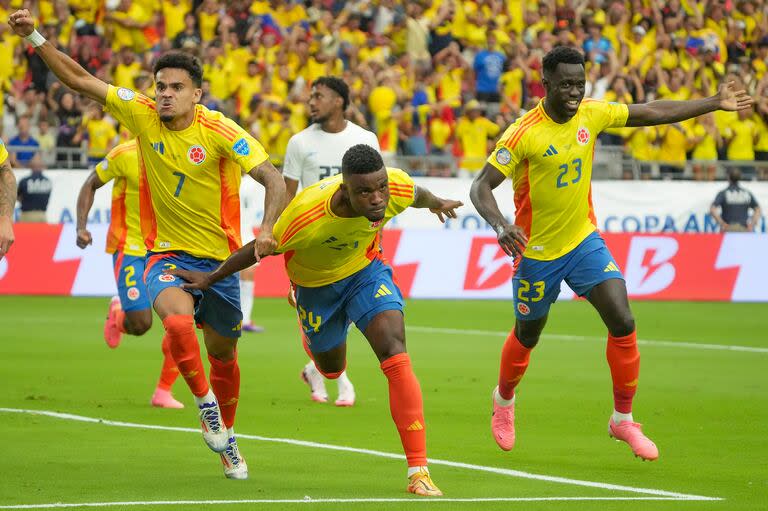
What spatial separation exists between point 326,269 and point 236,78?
18.8 meters

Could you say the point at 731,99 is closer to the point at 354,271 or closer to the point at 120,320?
the point at 354,271

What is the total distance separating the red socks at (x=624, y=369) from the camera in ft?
32.4

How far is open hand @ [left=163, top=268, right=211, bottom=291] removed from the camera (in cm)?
905

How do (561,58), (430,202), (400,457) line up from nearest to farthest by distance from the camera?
(430,202) < (400,457) < (561,58)

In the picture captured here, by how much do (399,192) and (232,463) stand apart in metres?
1.94

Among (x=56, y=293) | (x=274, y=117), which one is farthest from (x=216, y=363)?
(x=274, y=117)

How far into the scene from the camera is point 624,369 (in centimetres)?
991

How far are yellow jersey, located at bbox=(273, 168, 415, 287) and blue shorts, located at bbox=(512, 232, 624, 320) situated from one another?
5.56ft

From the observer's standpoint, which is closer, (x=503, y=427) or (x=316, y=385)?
(x=503, y=427)

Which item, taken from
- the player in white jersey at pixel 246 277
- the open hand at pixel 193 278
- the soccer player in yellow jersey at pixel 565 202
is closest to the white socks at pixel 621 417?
the soccer player in yellow jersey at pixel 565 202

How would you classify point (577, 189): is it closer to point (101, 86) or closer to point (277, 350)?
point (101, 86)

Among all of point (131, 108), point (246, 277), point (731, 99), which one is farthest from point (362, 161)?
point (246, 277)

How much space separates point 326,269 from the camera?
9.01 meters

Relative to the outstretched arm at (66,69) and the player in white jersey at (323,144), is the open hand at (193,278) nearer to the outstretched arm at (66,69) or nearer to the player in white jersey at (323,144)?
the outstretched arm at (66,69)
